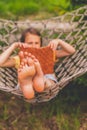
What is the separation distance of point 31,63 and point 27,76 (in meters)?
0.12

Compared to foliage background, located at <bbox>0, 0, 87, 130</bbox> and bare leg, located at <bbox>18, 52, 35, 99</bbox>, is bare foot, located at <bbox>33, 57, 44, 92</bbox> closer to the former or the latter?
bare leg, located at <bbox>18, 52, 35, 99</bbox>

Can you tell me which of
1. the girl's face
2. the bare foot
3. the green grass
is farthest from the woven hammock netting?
the green grass

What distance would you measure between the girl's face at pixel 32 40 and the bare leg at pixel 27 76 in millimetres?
308

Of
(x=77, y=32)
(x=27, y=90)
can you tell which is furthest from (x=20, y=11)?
(x=27, y=90)

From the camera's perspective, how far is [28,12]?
9.02m

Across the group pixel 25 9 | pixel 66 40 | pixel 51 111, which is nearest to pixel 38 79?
pixel 51 111

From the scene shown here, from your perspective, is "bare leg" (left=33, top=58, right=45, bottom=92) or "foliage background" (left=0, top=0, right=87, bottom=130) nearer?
"bare leg" (left=33, top=58, right=45, bottom=92)

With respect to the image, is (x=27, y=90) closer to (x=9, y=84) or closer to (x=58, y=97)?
(x=9, y=84)

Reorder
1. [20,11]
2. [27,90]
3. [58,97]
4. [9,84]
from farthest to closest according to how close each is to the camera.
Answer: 1. [20,11]
2. [58,97]
3. [9,84]
4. [27,90]

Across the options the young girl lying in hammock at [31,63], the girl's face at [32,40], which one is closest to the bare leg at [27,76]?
the young girl lying in hammock at [31,63]

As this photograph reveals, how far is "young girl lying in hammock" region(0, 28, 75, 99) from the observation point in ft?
15.5

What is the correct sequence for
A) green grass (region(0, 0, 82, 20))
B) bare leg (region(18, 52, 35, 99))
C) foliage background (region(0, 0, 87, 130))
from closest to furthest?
bare leg (region(18, 52, 35, 99)) < foliage background (region(0, 0, 87, 130)) < green grass (region(0, 0, 82, 20))

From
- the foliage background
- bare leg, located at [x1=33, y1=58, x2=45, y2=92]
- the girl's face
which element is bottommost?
the foliage background

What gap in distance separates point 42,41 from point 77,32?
37 centimetres
